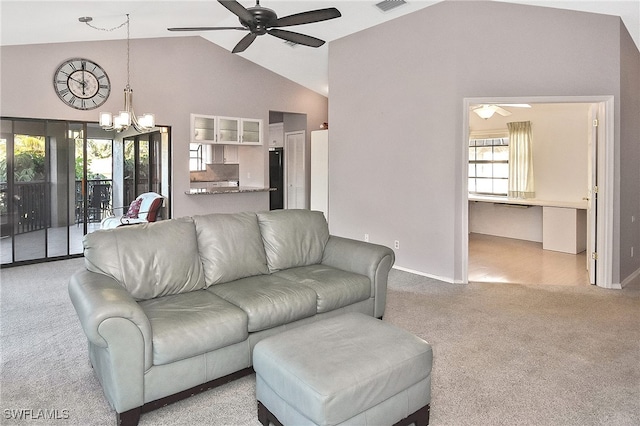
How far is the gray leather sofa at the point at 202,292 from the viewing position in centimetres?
223

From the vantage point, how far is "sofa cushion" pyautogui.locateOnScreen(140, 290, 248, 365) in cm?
233

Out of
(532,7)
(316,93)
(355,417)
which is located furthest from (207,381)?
(316,93)

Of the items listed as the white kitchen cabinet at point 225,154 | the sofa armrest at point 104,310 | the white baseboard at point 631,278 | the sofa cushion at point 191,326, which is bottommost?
the white baseboard at point 631,278

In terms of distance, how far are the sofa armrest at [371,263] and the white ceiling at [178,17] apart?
319 cm

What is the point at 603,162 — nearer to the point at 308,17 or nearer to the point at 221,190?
the point at 308,17

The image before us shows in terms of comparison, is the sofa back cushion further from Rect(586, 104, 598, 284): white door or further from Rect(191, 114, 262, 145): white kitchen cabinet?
Rect(191, 114, 262, 145): white kitchen cabinet

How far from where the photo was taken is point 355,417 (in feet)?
6.42

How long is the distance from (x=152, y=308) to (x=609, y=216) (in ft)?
15.5

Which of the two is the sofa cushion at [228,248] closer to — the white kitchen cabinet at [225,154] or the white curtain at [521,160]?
the white kitchen cabinet at [225,154]

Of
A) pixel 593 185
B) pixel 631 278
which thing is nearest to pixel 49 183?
pixel 593 185

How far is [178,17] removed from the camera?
5820mm

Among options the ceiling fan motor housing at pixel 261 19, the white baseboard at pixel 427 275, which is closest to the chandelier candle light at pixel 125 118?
the ceiling fan motor housing at pixel 261 19

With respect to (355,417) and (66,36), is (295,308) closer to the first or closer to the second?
(355,417)

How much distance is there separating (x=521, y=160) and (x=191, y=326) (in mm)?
6977
